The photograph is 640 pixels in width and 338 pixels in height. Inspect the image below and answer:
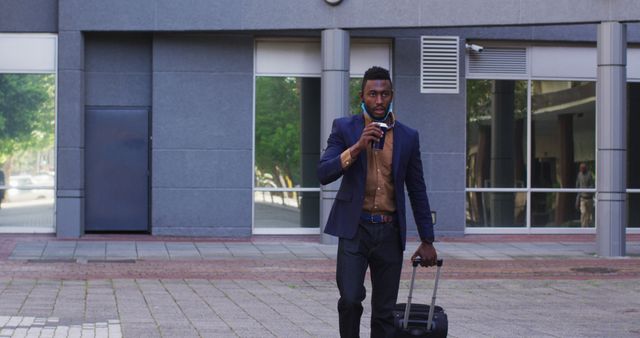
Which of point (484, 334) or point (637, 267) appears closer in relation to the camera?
point (484, 334)

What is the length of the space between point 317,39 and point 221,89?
6.67 feet

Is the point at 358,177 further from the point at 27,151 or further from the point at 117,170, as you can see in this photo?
the point at 27,151

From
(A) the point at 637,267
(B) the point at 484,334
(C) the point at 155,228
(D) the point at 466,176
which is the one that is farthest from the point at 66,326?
(D) the point at 466,176

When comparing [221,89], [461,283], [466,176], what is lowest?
[461,283]

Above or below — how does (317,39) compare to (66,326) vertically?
above

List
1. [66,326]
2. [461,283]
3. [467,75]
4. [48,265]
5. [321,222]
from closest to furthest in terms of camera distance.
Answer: [66,326]
[461,283]
[48,265]
[321,222]
[467,75]

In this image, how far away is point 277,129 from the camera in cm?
2066

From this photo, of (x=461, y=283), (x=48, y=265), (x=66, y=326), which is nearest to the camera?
(x=66, y=326)

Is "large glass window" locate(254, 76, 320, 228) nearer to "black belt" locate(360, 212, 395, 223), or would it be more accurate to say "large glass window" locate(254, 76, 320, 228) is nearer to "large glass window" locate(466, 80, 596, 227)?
"large glass window" locate(466, 80, 596, 227)

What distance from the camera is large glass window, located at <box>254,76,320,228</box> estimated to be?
67.4ft

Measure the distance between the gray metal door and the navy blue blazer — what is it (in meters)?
14.5

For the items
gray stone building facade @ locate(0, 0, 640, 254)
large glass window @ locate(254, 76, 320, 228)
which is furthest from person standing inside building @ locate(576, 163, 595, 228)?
large glass window @ locate(254, 76, 320, 228)

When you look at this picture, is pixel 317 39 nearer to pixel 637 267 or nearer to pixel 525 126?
pixel 525 126

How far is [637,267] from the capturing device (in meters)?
16.0
